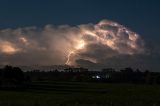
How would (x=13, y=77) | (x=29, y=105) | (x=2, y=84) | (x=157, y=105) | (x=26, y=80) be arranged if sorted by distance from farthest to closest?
1. (x=26, y=80)
2. (x=13, y=77)
3. (x=2, y=84)
4. (x=157, y=105)
5. (x=29, y=105)

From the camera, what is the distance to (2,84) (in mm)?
145625

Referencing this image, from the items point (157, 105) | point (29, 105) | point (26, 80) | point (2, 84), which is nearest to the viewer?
point (29, 105)

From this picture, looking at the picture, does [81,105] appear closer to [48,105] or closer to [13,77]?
[48,105]

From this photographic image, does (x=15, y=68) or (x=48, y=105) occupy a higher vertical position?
(x=15, y=68)

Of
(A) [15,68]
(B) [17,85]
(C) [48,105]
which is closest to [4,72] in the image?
(A) [15,68]

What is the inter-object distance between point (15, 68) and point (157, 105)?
10617 cm

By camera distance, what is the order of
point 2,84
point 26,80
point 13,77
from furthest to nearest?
1. point 26,80
2. point 13,77
3. point 2,84

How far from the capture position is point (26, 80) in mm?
170875

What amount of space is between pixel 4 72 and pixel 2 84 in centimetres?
1892

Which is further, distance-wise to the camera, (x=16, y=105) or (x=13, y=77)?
(x=13, y=77)

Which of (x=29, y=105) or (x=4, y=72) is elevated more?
(x=4, y=72)

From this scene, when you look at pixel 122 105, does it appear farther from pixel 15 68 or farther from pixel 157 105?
pixel 15 68

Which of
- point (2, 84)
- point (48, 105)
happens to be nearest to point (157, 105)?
point (48, 105)

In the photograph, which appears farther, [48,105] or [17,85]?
[17,85]
